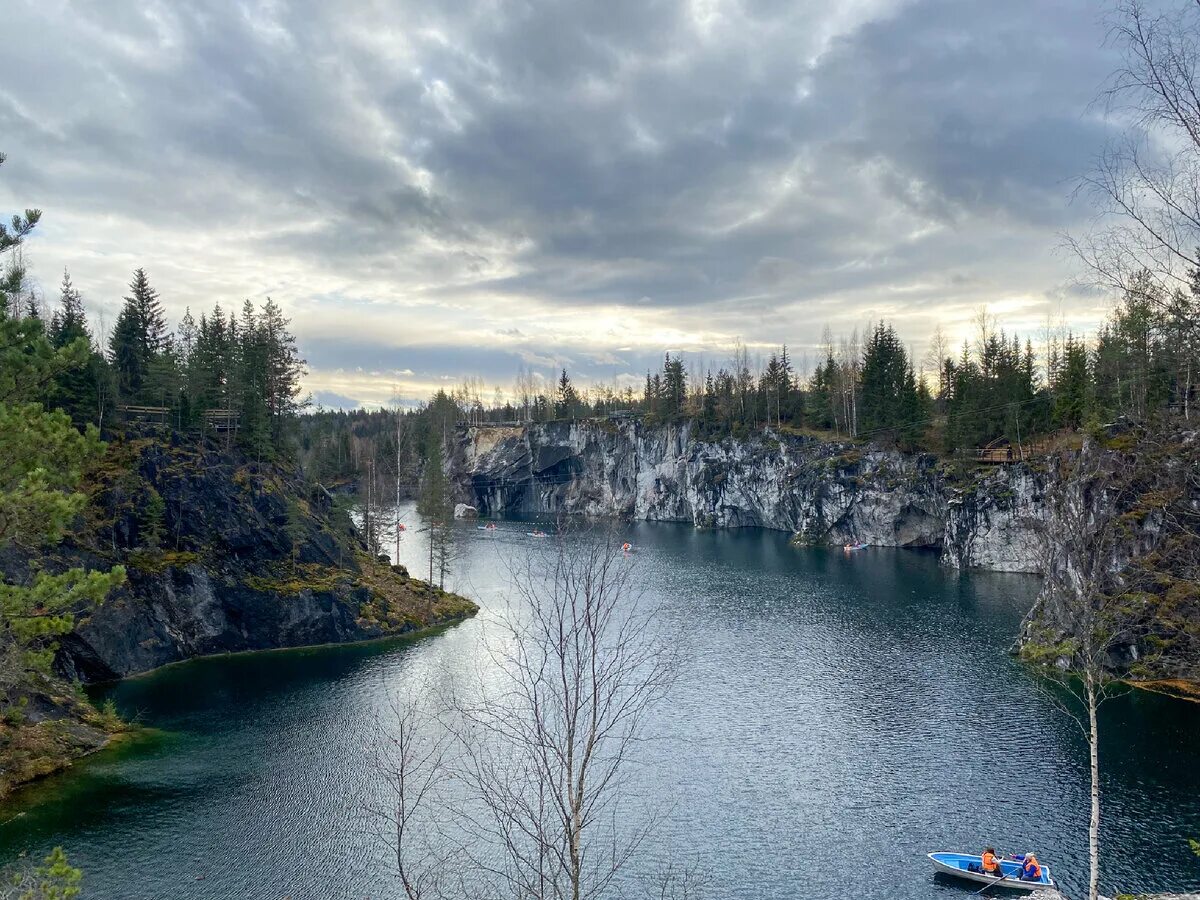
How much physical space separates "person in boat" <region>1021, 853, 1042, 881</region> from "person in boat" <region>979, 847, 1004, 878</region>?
26.5 inches

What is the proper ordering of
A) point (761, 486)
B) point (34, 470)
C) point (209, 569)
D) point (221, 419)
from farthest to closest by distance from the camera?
point (761, 486)
point (221, 419)
point (209, 569)
point (34, 470)

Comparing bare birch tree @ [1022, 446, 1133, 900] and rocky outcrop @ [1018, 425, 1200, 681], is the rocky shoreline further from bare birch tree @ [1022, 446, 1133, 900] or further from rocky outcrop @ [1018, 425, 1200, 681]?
rocky outcrop @ [1018, 425, 1200, 681]

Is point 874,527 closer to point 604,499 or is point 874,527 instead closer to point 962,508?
point 962,508

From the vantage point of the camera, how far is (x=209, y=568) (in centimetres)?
4847

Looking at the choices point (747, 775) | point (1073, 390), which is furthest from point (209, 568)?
point (1073, 390)

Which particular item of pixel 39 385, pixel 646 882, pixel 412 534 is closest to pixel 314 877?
pixel 646 882

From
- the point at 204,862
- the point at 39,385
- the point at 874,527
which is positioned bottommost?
the point at 204,862

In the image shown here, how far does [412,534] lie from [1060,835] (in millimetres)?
92004

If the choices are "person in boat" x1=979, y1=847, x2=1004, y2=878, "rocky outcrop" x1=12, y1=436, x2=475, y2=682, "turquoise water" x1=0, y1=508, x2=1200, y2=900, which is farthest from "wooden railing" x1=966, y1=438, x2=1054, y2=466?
"person in boat" x1=979, y1=847, x2=1004, y2=878

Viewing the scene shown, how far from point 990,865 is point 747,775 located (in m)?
9.69

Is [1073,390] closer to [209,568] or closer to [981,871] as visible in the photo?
[981,871]

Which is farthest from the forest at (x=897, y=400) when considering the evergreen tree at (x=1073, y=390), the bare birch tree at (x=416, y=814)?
the bare birch tree at (x=416, y=814)

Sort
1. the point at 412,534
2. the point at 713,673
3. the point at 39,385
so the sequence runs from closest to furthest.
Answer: the point at 39,385
the point at 713,673
the point at 412,534

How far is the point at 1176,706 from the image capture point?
36.0 m
